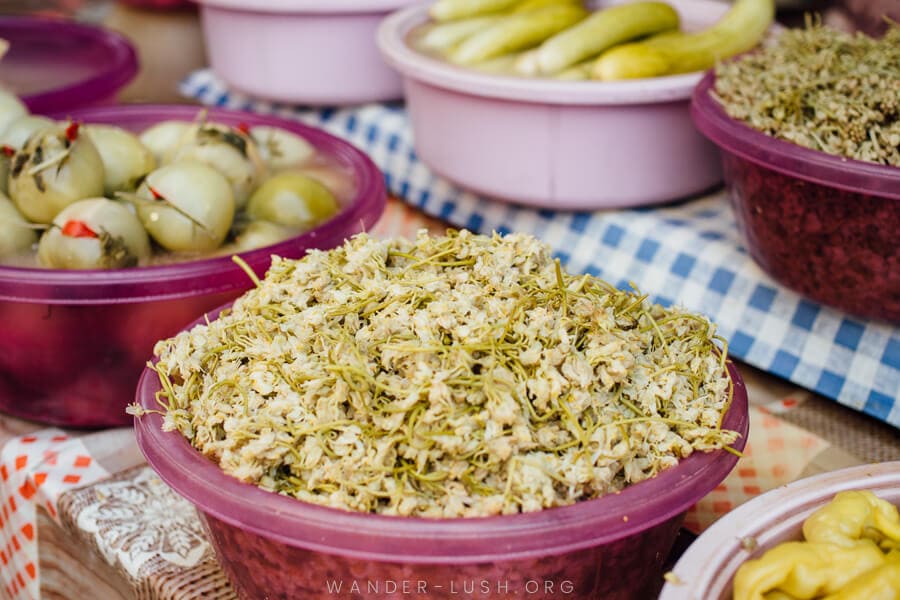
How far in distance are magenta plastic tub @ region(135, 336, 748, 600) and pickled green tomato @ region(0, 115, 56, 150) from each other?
790mm

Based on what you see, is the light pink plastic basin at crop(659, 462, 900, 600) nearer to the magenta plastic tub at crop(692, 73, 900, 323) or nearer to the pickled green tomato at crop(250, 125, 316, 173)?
the magenta plastic tub at crop(692, 73, 900, 323)

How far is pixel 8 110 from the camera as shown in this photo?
154 cm

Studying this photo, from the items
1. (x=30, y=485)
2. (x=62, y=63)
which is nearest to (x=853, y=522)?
(x=30, y=485)

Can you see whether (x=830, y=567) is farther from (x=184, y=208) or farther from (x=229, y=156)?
(x=229, y=156)

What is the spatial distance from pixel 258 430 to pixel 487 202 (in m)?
1.15

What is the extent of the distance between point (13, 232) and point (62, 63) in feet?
3.34

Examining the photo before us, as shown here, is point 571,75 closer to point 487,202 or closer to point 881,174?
point 487,202

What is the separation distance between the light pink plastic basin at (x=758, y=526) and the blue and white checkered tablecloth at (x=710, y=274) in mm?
482

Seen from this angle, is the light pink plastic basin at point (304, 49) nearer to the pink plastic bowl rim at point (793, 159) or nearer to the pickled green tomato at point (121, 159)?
the pickled green tomato at point (121, 159)

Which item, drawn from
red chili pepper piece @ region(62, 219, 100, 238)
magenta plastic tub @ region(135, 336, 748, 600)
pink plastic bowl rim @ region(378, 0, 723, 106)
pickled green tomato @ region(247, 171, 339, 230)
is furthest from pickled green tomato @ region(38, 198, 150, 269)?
pink plastic bowl rim @ region(378, 0, 723, 106)

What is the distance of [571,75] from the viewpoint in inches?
64.0

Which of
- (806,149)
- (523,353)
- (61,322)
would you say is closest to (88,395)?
(61,322)

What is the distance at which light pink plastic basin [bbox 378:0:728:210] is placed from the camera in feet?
5.08

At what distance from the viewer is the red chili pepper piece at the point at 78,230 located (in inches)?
49.2
